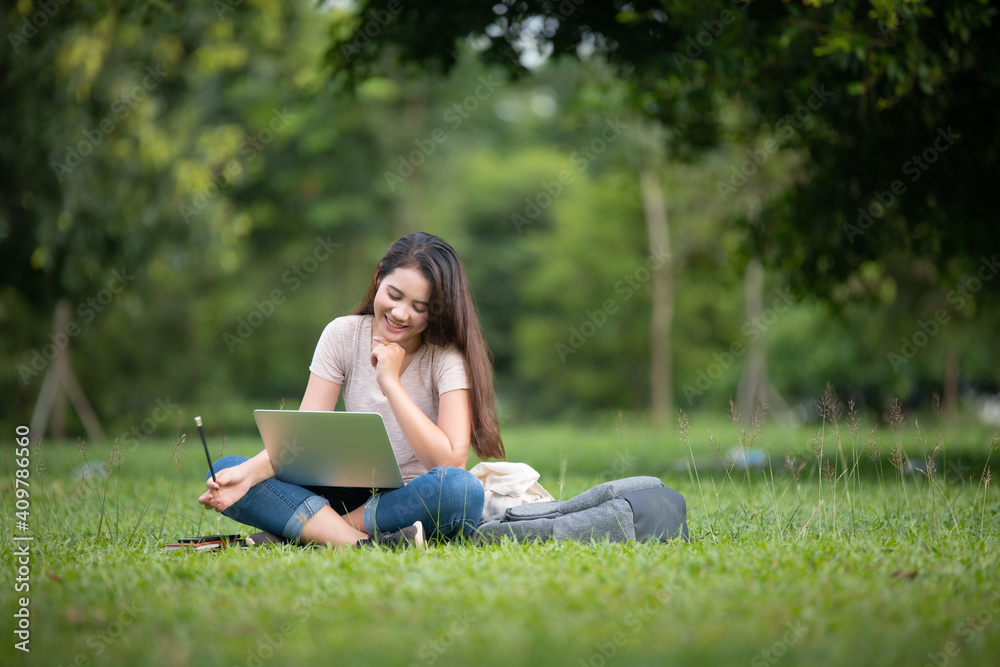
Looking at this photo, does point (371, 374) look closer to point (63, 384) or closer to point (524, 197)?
point (63, 384)

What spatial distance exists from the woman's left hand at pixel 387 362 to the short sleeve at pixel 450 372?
Result: 206 mm

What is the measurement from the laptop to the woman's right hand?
14 centimetres

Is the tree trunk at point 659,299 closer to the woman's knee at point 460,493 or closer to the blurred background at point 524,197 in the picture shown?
the blurred background at point 524,197

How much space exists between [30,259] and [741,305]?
14875mm

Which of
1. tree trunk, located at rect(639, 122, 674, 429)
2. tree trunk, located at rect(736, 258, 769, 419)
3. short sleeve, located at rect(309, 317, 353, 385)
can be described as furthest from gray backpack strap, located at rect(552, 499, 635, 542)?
tree trunk, located at rect(639, 122, 674, 429)

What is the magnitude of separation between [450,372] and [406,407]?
0.31 m

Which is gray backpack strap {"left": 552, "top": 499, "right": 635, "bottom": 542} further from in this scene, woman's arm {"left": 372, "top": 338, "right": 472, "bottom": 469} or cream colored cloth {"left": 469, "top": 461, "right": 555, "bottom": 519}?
woman's arm {"left": 372, "top": 338, "right": 472, "bottom": 469}

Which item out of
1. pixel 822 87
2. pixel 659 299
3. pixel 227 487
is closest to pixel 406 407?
pixel 227 487

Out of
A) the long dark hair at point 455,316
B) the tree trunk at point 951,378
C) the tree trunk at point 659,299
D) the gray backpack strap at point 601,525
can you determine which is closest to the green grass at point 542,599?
the gray backpack strap at point 601,525

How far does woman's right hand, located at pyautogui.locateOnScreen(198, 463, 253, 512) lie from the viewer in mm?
3346

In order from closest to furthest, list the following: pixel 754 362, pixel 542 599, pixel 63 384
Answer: pixel 542 599 → pixel 63 384 → pixel 754 362

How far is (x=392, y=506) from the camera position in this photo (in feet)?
11.6

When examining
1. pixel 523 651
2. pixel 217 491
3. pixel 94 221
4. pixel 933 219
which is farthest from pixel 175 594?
pixel 94 221

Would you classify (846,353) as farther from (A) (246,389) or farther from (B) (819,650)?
(B) (819,650)
